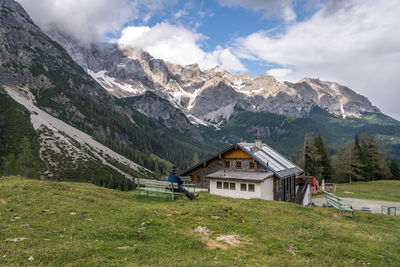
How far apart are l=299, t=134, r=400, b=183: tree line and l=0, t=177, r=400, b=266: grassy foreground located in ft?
245

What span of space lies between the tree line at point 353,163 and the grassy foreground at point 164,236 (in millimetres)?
74712

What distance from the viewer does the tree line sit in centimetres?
8988

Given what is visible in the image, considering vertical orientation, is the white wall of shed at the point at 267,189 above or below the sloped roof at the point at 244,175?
below

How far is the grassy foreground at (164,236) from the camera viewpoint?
1043 cm

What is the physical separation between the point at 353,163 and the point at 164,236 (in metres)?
95.7

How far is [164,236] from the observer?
13.3 meters

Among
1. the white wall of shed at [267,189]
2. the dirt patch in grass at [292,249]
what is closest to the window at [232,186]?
the white wall of shed at [267,189]

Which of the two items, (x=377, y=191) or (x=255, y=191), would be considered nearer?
(x=255, y=191)

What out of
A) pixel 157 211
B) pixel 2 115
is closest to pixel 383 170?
pixel 157 211

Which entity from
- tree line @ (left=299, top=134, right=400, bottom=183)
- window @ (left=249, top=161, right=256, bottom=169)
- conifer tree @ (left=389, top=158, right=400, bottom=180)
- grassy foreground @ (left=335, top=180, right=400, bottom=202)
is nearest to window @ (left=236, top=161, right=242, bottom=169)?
window @ (left=249, top=161, right=256, bottom=169)

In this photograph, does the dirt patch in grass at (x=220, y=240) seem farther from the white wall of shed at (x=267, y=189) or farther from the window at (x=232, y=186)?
the window at (x=232, y=186)

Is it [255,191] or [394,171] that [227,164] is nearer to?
[255,191]

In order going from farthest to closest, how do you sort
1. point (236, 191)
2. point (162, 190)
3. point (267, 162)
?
point (267, 162), point (236, 191), point (162, 190)

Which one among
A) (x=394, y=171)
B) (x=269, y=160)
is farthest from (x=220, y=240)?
(x=394, y=171)
